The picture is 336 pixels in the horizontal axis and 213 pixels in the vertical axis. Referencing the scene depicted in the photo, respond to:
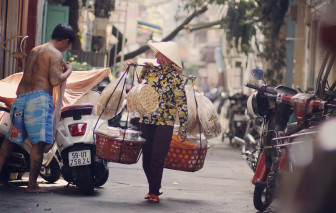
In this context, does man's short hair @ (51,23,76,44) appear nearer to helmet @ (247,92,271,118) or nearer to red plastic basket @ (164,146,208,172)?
red plastic basket @ (164,146,208,172)

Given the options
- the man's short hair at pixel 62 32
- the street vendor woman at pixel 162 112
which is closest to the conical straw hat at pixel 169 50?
the street vendor woman at pixel 162 112

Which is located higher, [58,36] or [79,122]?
[58,36]

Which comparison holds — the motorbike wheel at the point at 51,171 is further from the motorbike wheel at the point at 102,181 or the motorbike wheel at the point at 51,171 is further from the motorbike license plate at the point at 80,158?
the motorbike license plate at the point at 80,158

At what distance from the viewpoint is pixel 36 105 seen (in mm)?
8234

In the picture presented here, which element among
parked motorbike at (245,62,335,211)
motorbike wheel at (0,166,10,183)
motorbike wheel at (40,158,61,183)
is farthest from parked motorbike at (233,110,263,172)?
motorbike wheel at (0,166,10,183)

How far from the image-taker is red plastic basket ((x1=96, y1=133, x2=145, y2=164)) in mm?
7977

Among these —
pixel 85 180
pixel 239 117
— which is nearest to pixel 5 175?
pixel 85 180

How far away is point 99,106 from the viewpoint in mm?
8445

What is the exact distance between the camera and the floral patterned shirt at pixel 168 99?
8.35 m

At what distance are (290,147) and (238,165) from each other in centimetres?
738

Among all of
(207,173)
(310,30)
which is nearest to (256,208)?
(207,173)

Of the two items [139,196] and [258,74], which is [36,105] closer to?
[139,196]

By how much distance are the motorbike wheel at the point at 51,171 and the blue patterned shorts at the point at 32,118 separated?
33.1 inches

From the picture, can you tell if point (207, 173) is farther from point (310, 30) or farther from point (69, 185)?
point (310, 30)
